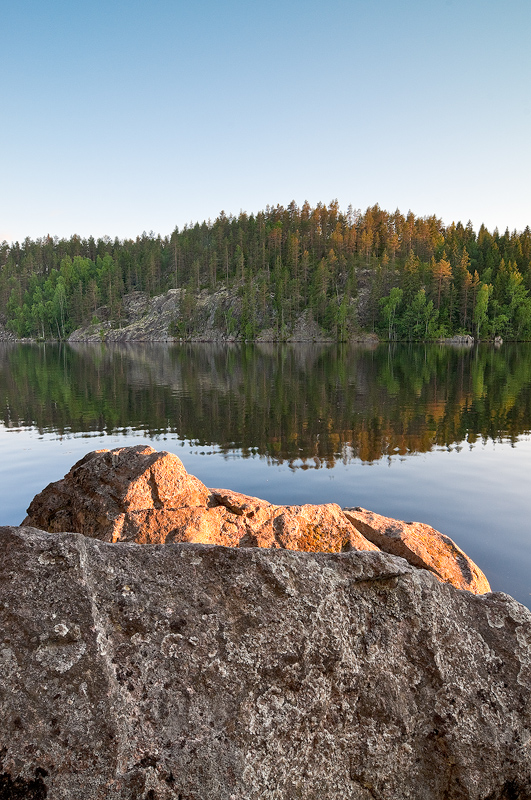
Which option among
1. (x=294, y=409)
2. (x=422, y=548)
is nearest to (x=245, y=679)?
(x=422, y=548)

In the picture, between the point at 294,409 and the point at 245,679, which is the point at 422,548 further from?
the point at 294,409

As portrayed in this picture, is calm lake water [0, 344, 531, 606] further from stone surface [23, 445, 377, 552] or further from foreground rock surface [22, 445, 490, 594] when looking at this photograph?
stone surface [23, 445, 377, 552]

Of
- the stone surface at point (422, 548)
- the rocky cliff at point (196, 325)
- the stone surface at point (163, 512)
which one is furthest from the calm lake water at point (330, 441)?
the rocky cliff at point (196, 325)

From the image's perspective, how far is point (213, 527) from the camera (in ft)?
26.7

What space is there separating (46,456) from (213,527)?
1595cm

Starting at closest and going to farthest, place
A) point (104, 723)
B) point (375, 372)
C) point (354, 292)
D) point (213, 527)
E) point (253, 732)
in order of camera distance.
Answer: point (104, 723), point (253, 732), point (213, 527), point (375, 372), point (354, 292)

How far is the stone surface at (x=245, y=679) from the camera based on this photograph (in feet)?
9.24

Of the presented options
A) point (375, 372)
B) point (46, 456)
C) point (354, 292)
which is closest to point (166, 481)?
point (46, 456)

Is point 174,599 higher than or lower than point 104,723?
higher

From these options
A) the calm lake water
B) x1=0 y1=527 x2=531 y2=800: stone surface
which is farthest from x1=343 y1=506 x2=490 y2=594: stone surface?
x1=0 y1=527 x2=531 y2=800: stone surface

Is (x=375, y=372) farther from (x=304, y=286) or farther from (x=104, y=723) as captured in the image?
(x=304, y=286)

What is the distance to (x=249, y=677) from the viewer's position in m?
3.15

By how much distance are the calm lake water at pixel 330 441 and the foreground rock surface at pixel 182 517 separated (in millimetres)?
3268

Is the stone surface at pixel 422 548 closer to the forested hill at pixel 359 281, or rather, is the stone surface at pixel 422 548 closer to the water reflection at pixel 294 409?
the water reflection at pixel 294 409
